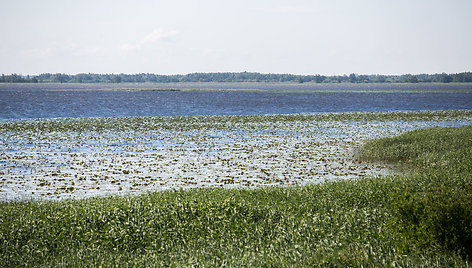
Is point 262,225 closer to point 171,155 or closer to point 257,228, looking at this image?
point 257,228

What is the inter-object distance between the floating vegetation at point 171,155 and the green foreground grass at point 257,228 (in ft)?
19.4

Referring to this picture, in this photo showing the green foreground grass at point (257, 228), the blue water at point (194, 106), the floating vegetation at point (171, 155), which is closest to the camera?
the green foreground grass at point (257, 228)

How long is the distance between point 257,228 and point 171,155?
21.3 meters

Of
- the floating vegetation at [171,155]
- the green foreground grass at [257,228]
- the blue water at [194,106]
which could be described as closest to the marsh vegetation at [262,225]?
the green foreground grass at [257,228]

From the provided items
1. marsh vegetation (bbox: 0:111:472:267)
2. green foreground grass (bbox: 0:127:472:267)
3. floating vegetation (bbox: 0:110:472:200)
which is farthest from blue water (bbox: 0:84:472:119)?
green foreground grass (bbox: 0:127:472:267)

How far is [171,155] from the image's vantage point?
35.7 m

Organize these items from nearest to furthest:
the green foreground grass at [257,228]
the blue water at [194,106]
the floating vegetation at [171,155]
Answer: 1. the green foreground grass at [257,228]
2. the floating vegetation at [171,155]
3. the blue water at [194,106]

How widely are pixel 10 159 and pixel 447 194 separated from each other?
31346mm

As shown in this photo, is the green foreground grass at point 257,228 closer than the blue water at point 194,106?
Yes

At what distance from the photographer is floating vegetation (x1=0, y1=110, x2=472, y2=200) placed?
26.3 metres

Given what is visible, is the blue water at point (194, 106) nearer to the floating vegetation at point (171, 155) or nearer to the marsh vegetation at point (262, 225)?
the floating vegetation at point (171, 155)

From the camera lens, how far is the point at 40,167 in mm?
30750

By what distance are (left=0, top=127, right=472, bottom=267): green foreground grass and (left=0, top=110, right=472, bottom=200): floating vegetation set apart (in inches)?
233

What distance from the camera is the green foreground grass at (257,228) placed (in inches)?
464
